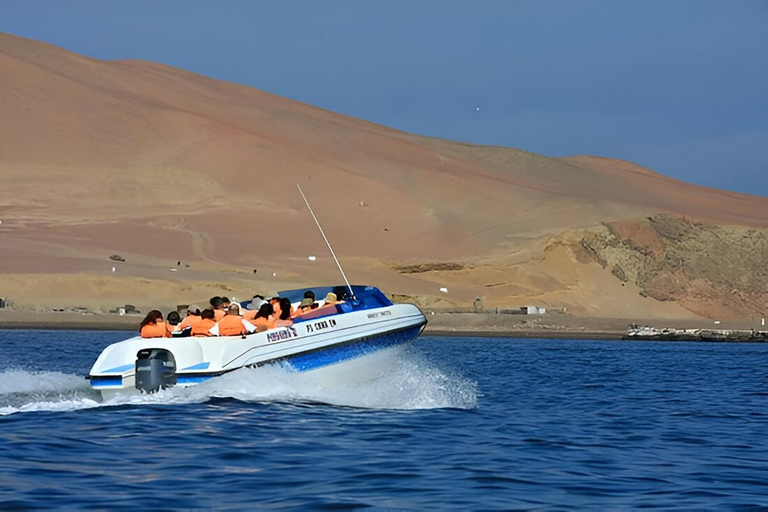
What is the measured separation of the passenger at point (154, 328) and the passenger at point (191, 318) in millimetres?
466

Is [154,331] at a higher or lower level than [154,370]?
higher

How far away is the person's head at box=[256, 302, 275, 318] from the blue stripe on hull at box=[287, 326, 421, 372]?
76 centimetres

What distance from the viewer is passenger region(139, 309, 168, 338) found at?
1744 centimetres

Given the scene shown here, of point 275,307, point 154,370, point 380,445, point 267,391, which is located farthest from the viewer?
point 275,307

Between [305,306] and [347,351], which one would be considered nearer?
[347,351]

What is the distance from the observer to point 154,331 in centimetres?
1745

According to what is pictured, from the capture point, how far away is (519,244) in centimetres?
8500

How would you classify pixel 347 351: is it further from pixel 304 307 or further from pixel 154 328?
pixel 154 328

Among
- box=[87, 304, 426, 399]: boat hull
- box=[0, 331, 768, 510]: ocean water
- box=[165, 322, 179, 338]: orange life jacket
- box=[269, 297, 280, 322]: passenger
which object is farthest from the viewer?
box=[269, 297, 280, 322]: passenger

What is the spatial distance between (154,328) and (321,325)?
260cm

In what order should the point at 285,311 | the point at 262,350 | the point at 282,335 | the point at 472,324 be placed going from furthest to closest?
the point at 472,324 → the point at 285,311 → the point at 282,335 → the point at 262,350

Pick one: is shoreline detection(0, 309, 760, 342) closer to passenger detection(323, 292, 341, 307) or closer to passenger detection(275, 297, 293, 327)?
passenger detection(323, 292, 341, 307)

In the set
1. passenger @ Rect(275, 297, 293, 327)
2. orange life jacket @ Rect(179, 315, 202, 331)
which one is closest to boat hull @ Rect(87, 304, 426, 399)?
passenger @ Rect(275, 297, 293, 327)

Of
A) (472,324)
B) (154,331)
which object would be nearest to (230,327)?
(154,331)
